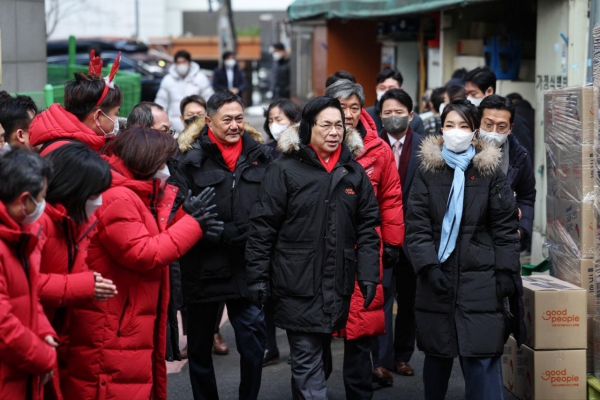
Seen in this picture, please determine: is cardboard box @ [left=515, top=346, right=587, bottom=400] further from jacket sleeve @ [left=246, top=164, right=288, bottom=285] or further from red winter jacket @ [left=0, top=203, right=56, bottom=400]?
red winter jacket @ [left=0, top=203, right=56, bottom=400]

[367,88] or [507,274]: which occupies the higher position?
[367,88]

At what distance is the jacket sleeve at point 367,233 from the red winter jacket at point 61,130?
1.45 meters

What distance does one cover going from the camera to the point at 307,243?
5070 mm

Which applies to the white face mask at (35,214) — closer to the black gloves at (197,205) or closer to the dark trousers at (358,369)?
the black gloves at (197,205)

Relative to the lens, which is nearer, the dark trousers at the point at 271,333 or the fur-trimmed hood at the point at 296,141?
the fur-trimmed hood at the point at 296,141

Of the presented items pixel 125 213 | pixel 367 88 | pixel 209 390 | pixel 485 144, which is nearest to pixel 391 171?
pixel 485 144

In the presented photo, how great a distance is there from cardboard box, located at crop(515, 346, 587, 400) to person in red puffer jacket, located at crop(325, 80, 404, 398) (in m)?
0.97

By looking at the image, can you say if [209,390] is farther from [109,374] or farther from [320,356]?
[109,374]

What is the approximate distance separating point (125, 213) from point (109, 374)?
2.33ft

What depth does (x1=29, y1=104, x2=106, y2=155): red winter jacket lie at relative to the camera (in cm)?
477

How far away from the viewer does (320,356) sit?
5.19 metres

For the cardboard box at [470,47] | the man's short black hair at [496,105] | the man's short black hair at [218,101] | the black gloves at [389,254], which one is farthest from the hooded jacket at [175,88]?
the black gloves at [389,254]

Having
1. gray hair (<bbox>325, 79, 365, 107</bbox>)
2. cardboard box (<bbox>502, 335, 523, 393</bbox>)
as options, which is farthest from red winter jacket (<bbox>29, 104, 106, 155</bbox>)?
cardboard box (<bbox>502, 335, 523, 393</bbox>)

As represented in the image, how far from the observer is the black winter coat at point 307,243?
5.05m
